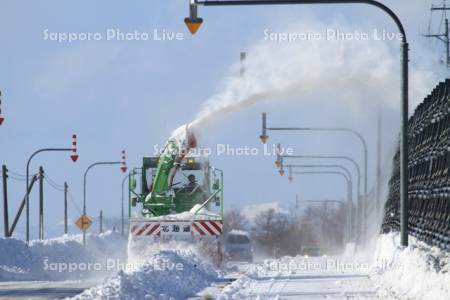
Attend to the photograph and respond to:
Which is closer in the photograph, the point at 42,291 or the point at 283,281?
the point at 42,291

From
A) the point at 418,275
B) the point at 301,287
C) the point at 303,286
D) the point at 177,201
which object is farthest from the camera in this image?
the point at 177,201

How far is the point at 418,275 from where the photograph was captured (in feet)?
65.0

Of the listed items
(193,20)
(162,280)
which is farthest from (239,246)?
(193,20)

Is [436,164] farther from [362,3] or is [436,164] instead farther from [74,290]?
[74,290]

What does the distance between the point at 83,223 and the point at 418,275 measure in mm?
45017

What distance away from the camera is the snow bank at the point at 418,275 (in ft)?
56.5

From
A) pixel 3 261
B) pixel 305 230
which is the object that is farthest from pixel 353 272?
pixel 305 230

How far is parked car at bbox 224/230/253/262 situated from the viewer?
2315 inches

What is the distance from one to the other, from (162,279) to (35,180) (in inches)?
1768

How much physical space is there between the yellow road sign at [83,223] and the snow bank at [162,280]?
3028 cm

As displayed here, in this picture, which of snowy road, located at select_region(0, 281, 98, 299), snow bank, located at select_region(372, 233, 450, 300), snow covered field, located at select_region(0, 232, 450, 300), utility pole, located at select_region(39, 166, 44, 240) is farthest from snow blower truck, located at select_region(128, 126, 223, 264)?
utility pole, located at select_region(39, 166, 44, 240)

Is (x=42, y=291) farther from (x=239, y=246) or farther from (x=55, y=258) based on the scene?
(x=55, y=258)

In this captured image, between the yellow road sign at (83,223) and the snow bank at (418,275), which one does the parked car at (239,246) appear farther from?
the snow bank at (418,275)

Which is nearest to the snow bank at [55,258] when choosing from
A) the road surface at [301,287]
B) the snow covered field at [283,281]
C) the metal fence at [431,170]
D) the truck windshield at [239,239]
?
the snow covered field at [283,281]
